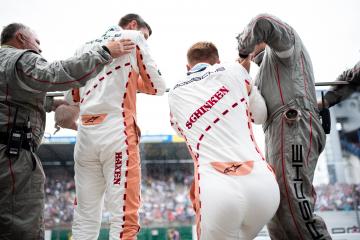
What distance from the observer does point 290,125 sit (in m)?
1.83

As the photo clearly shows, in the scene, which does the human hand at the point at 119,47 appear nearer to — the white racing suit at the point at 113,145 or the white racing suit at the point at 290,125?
the white racing suit at the point at 113,145

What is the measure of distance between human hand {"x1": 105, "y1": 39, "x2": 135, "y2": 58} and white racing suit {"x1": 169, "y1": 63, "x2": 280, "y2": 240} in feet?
1.13

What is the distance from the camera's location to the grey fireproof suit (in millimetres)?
1623

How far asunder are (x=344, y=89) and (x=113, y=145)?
1651mm

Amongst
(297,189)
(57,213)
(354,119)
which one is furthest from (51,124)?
(57,213)

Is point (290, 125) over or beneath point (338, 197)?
over

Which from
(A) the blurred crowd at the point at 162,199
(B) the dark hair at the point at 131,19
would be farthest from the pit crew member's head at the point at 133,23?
(A) the blurred crowd at the point at 162,199

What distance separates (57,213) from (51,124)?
29.9 feet

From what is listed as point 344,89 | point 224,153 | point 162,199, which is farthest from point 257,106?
point 162,199

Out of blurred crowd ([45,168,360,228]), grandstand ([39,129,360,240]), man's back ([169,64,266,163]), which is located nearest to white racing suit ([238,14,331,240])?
man's back ([169,64,266,163])

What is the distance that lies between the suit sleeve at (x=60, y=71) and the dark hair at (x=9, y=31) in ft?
1.30

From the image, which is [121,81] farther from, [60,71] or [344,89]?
[344,89]

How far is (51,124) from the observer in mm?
2502

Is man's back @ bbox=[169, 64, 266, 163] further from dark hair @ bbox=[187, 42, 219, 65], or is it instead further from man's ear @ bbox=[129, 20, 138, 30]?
man's ear @ bbox=[129, 20, 138, 30]
